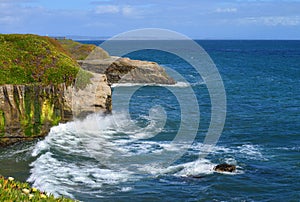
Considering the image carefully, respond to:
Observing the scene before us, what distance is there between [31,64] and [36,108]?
18.5 feet

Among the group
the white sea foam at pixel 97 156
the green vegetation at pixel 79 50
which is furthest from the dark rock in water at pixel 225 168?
the green vegetation at pixel 79 50

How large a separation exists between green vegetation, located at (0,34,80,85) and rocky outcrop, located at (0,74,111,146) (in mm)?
1198

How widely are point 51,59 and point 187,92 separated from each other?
2642 centimetres

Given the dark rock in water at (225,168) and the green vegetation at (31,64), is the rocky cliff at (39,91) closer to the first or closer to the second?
the green vegetation at (31,64)

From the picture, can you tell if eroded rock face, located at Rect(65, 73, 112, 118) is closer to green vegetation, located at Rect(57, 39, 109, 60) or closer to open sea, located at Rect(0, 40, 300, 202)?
open sea, located at Rect(0, 40, 300, 202)

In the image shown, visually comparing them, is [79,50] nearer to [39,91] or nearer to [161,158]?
[39,91]

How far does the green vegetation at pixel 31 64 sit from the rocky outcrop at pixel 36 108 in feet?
3.93

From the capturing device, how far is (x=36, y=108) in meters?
30.2

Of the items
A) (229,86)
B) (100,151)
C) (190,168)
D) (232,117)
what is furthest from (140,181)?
(229,86)

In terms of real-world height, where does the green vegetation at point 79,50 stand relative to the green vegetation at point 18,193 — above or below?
above

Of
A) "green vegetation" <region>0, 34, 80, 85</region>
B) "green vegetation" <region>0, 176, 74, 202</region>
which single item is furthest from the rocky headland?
"green vegetation" <region>0, 176, 74, 202</region>

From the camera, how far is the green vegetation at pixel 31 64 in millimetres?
32312

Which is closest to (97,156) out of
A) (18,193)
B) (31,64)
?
(31,64)

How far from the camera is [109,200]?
64.4ft
